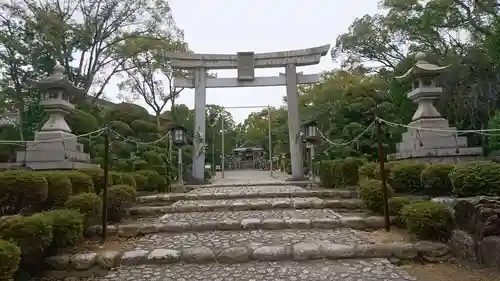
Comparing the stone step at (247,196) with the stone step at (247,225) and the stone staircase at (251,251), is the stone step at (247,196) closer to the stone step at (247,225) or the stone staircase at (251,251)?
the stone staircase at (251,251)

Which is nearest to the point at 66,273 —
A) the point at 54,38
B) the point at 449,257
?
the point at 449,257

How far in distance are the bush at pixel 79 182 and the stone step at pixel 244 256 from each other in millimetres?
1468

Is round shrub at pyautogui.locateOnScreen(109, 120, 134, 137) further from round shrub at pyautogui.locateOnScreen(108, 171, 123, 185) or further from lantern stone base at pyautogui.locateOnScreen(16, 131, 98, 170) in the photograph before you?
round shrub at pyautogui.locateOnScreen(108, 171, 123, 185)

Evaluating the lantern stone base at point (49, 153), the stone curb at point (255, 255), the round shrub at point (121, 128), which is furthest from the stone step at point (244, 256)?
the round shrub at point (121, 128)

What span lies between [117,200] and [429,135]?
20.1 feet

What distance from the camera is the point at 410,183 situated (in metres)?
5.84

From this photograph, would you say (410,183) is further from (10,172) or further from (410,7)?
(410,7)

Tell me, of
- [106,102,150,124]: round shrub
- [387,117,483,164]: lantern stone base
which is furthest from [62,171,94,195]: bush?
[106,102,150,124]: round shrub

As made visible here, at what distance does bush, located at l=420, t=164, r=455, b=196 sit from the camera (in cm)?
529

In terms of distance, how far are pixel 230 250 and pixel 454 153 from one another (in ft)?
17.1

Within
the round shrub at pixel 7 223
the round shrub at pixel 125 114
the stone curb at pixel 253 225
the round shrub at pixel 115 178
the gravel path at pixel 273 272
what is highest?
the round shrub at pixel 125 114

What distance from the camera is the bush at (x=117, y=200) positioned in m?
5.43

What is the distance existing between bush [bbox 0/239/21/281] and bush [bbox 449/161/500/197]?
5.20 m

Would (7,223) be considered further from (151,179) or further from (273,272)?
(151,179)
